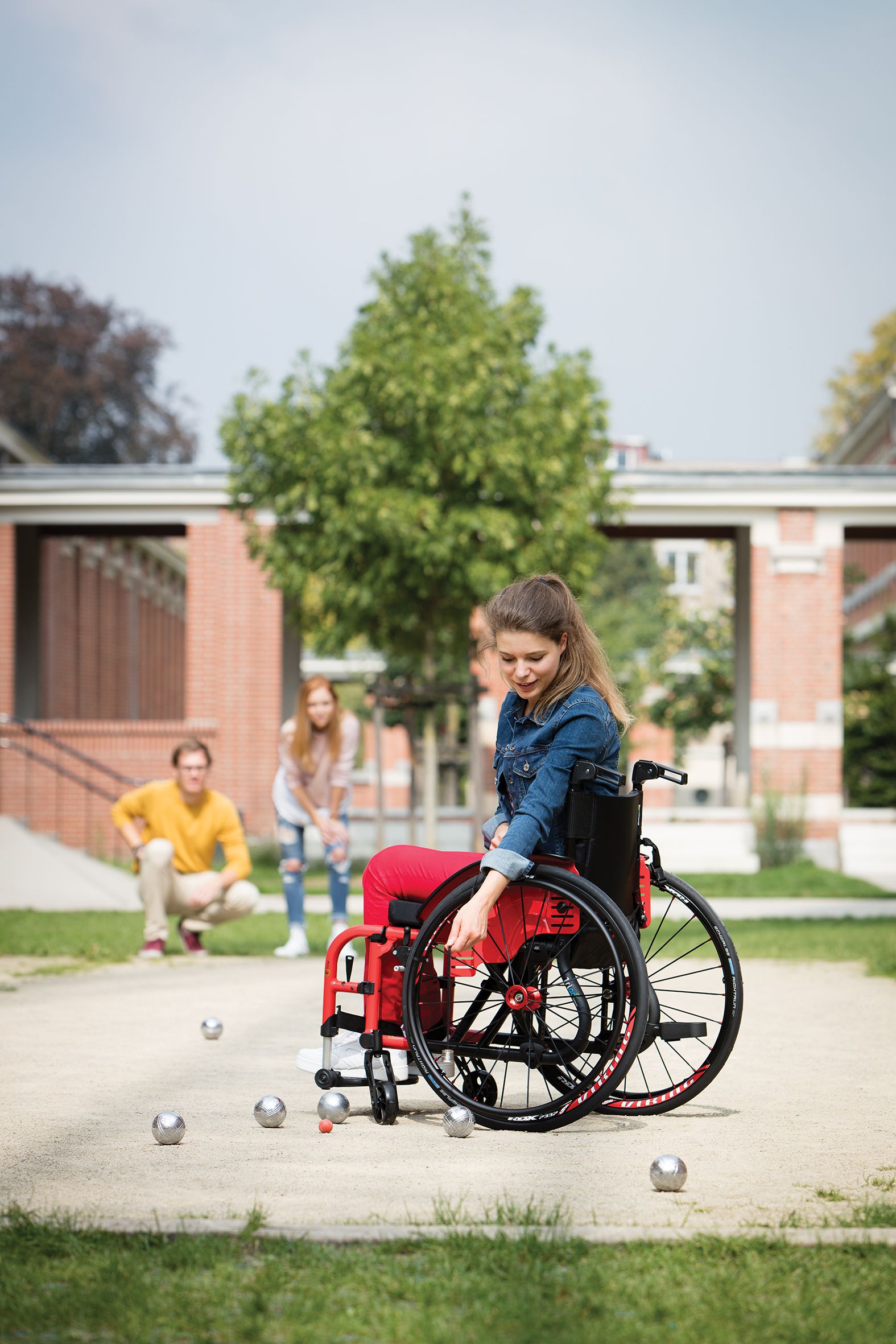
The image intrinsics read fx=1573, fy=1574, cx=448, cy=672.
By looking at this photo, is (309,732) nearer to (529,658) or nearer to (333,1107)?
(529,658)

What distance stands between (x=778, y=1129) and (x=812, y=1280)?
5.24 feet

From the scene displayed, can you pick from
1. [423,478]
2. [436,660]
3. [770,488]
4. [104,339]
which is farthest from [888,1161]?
[104,339]

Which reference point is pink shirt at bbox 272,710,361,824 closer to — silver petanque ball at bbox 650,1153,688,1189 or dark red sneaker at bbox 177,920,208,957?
dark red sneaker at bbox 177,920,208,957

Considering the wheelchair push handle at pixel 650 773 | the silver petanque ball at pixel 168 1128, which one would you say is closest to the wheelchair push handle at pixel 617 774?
the wheelchair push handle at pixel 650 773

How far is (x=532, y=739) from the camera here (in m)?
4.59

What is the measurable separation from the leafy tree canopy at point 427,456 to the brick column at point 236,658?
4252 mm

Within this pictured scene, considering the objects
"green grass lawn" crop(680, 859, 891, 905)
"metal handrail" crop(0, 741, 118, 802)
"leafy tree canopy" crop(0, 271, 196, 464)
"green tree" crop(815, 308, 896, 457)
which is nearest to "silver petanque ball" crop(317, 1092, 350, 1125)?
"green grass lawn" crop(680, 859, 891, 905)

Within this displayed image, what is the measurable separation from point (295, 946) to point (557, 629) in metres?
5.97

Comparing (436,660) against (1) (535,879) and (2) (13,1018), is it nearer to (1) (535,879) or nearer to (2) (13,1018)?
(2) (13,1018)

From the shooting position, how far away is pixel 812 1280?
2961 millimetres

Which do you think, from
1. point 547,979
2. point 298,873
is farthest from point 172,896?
point 547,979

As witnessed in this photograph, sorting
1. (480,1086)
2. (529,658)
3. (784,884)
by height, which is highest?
(529,658)

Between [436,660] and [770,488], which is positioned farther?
[770,488]

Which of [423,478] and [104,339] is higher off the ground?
[104,339]
